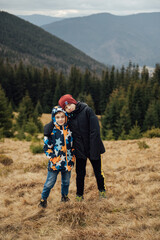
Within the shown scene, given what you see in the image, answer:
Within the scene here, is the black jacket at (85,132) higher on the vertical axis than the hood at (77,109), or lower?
lower

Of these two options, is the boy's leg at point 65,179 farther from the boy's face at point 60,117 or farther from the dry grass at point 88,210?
→ the boy's face at point 60,117

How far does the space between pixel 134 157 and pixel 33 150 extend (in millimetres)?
5165

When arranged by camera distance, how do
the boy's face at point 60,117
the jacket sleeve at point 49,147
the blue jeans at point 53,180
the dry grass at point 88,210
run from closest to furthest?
the dry grass at point 88,210 < the boy's face at point 60,117 < the jacket sleeve at point 49,147 < the blue jeans at point 53,180

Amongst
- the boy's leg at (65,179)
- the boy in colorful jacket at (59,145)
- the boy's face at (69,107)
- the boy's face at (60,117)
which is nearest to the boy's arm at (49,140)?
the boy in colorful jacket at (59,145)

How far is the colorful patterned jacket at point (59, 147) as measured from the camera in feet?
14.4

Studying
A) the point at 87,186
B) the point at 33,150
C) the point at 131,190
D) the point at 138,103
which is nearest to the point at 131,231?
the point at 131,190

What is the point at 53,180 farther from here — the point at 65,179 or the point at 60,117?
the point at 60,117

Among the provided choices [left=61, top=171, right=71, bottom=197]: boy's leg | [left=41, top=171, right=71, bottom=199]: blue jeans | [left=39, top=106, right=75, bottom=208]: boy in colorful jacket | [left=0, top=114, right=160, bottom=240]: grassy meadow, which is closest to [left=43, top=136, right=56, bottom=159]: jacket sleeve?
[left=39, top=106, right=75, bottom=208]: boy in colorful jacket

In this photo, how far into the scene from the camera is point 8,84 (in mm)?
65938

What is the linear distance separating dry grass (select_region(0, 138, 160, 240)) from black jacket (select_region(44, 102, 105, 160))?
108 cm

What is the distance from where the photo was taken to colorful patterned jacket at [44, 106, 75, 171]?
4.40 meters

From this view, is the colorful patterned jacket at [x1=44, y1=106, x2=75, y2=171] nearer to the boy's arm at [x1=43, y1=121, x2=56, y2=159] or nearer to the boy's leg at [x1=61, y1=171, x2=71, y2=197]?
the boy's arm at [x1=43, y1=121, x2=56, y2=159]

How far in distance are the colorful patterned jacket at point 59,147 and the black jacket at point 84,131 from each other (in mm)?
119

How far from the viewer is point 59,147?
4422 millimetres
